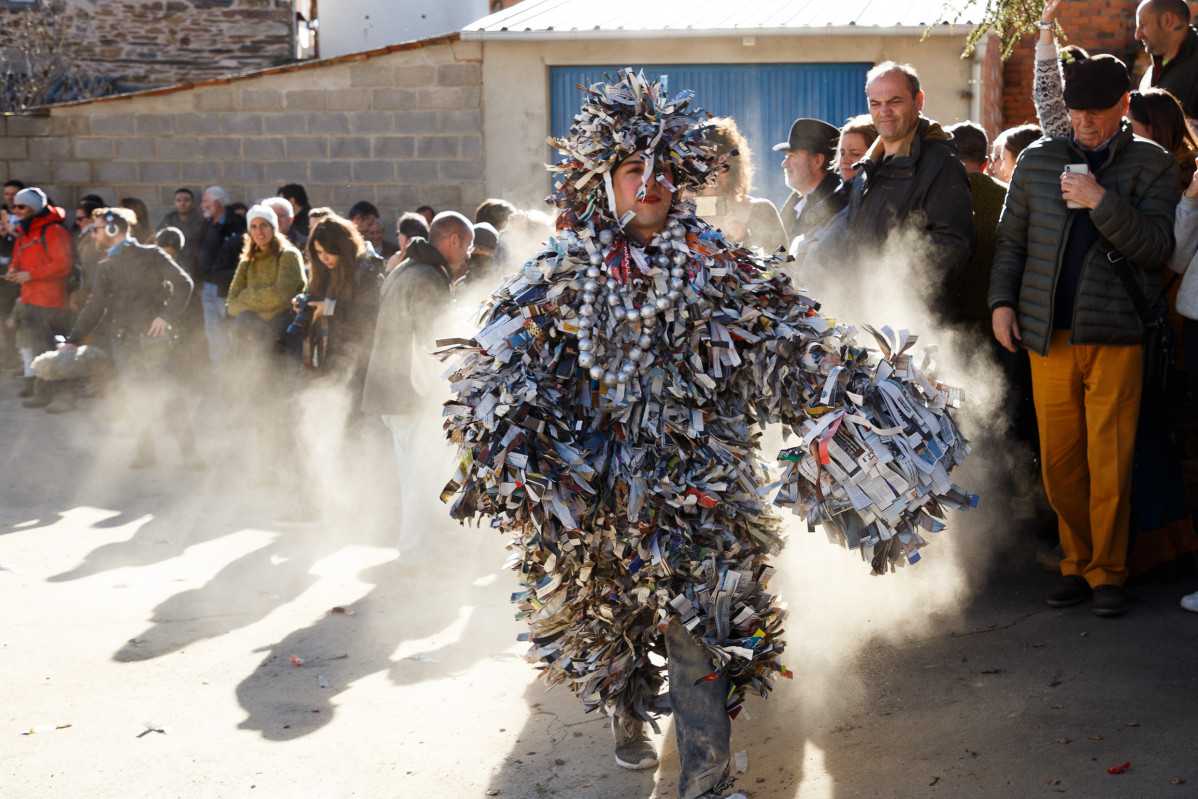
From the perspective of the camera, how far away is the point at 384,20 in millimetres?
23016

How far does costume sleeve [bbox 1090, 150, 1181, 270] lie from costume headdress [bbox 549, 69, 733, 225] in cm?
176

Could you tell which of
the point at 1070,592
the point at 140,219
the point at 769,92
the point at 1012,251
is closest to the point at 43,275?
the point at 140,219

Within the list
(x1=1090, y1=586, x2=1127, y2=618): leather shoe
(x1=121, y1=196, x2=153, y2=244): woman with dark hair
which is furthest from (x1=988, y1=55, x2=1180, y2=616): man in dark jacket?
(x1=121, y1=196, x2=153, y2=244): woman with dark hair

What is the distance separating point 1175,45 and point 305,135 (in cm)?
883

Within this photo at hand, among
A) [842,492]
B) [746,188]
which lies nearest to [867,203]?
[746,188]

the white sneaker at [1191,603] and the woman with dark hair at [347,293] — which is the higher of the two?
the woman with dark hair at [347,293]

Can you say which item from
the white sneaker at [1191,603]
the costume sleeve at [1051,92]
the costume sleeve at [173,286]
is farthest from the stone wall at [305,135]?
the white sneaker at [1191,603]

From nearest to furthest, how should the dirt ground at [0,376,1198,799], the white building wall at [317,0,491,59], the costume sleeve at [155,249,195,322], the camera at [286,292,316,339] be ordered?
1. the dirt ground at [0,376,1198,799]
2. the camera at [286,292,316,339]
3. the costume sleeve at [155,249,195,322]
4. the white building wall at [317,0,491,59]

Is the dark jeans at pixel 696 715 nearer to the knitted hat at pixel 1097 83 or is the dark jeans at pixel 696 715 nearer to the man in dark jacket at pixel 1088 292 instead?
the man in dark jacket at pixel 1088 292

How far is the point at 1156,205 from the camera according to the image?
4598 mm

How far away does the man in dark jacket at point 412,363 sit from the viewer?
20.5ft

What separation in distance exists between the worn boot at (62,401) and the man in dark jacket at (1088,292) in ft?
29.0

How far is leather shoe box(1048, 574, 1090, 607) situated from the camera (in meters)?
4.93

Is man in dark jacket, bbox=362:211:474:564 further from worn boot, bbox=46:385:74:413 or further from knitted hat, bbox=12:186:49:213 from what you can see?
knitted hat, bbox=12:186:49:213
